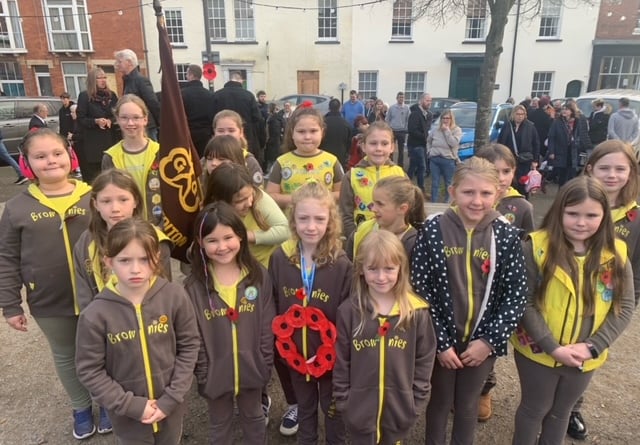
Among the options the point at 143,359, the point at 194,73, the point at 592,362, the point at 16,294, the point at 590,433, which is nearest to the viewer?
the point at 143,359

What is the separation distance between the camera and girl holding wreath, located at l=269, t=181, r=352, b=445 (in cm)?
233

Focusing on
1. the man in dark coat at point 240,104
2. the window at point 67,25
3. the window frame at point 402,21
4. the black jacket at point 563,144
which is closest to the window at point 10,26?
the window at point 67,25

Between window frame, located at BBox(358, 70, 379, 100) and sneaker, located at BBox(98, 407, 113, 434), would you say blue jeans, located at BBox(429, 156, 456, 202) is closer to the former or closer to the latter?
sneaker, located at BBox(98, 407, 113, 434)

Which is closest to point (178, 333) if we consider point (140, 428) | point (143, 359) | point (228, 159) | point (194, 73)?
point (143, 359)

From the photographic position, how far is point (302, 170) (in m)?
3.36

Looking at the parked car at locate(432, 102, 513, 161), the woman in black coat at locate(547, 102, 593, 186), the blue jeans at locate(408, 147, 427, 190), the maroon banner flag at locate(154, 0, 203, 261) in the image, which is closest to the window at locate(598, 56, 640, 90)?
the parked car at locate(432, 102, 513, 161)

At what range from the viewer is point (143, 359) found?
206 centimetres

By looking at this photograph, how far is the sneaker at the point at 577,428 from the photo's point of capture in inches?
108

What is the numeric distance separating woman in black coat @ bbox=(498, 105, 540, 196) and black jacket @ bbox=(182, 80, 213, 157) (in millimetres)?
5151

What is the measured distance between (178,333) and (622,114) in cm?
1003

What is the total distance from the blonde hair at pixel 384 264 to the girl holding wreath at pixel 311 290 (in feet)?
0.75

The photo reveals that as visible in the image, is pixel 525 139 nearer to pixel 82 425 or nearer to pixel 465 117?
pixel 465 117

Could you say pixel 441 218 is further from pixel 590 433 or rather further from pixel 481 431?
pixel 590 433

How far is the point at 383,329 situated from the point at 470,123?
33.2 ft
